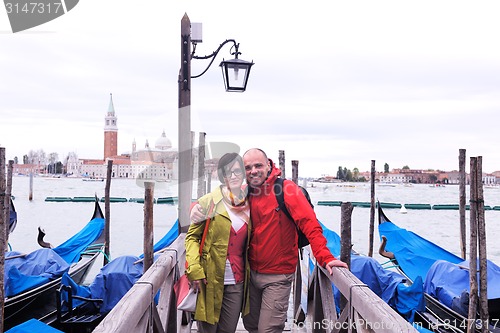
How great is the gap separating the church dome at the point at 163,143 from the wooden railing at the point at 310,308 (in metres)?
0.68

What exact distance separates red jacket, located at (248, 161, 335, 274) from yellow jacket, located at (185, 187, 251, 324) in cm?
9

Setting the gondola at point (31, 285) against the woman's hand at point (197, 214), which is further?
the gondola at point (31, 285)

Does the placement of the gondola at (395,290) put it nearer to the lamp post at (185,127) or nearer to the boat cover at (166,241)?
the lamp post at (185,127)

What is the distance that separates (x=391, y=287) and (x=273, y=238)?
3216mm

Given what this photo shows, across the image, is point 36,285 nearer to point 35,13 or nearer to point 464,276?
point 35,13

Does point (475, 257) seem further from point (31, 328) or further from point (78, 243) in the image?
point (78, 243)

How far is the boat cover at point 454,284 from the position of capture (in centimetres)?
496

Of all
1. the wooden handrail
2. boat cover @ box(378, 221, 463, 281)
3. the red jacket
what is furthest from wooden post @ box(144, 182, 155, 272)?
boat cover @ box(378, 221, 463, 281)

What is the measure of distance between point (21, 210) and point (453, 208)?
89.5 ft

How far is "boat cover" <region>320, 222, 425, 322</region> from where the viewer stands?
4918mm

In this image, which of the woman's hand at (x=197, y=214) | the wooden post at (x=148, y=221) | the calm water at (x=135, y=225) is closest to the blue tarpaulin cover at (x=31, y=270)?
the wooden post at (x=148, y=221)

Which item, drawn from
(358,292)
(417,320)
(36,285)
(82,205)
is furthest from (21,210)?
(358,292)

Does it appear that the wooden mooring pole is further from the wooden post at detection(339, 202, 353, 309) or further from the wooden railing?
the wooden railing

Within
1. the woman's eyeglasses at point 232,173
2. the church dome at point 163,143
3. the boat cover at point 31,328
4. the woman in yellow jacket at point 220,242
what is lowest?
the boat cover at point 31,328
